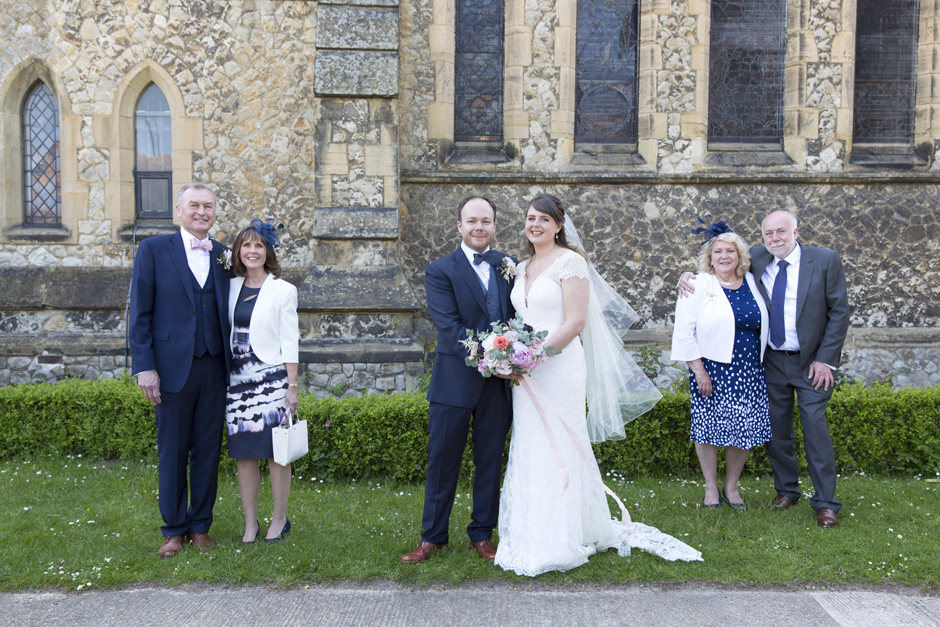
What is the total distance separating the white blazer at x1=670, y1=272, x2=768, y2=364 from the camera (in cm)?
449

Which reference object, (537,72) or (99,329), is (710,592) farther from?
(99,329)

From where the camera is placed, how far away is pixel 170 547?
3.83 metres

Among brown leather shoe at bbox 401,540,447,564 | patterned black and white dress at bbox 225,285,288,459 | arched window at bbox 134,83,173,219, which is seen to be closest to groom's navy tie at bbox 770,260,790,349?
brown leather shoe at bbox 401,540,447,564

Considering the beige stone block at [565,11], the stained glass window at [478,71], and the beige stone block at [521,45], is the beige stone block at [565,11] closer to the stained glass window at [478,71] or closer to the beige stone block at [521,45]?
the beige stone block at [521,45]

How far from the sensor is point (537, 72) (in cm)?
850

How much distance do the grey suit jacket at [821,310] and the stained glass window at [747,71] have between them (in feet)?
16.4

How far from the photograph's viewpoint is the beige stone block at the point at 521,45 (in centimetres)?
842

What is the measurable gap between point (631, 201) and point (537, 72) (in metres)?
2.18

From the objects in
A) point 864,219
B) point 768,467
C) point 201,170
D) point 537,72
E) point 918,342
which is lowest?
point 768,467

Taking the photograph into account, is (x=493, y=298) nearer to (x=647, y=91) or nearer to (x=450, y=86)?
(x=450, y=86)

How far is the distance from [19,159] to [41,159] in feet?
0.80

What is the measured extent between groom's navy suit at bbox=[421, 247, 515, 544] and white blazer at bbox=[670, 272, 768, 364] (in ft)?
5.06

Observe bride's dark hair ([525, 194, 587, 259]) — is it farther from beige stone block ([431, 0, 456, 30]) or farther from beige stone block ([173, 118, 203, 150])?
beige stone block ([173, 118, 203, 150])

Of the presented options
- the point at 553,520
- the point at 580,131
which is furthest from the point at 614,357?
the point at 580,131
